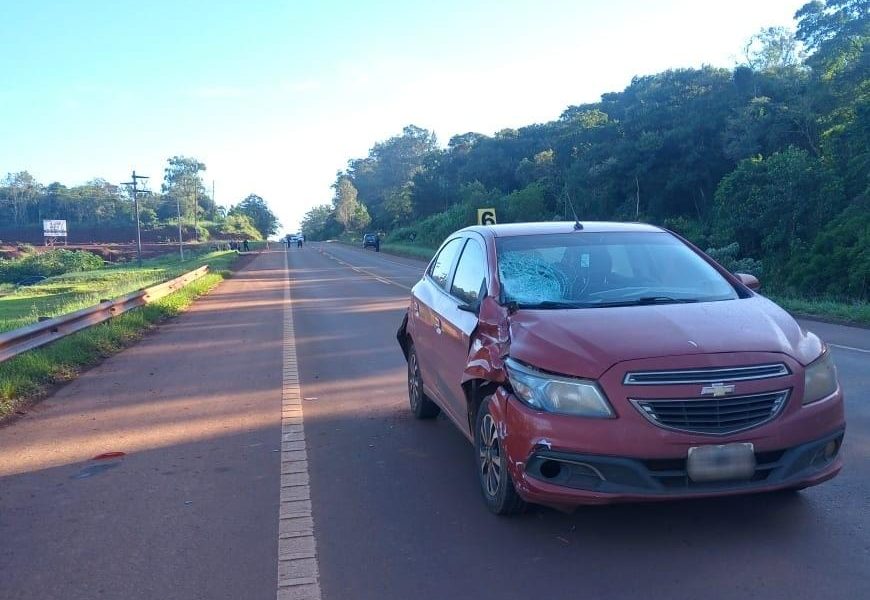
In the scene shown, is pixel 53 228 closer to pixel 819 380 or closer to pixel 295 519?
pixel 295 519

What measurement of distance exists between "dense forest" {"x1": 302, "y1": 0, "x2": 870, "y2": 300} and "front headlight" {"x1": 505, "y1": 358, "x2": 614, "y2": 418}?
62.0 feet

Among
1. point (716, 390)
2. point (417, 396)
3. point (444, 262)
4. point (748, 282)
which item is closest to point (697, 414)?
point (716, 390)

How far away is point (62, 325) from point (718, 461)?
31.2 ft

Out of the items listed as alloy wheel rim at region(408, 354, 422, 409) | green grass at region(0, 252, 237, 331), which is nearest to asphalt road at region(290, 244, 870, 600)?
alloy wheel rim at region(408, 354, 422, 409)

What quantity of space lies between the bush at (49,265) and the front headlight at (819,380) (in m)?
61.0

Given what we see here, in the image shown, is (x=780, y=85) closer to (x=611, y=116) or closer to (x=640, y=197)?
(x=640, y=197)

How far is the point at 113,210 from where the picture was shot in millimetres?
131125

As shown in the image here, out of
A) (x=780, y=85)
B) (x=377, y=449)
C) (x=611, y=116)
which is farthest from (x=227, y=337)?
(x=611, y=116)

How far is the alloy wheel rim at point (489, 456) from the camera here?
15.3ft

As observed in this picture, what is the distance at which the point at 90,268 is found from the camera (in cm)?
6025

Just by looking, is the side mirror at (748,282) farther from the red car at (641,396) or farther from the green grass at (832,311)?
the green grass at (832,311)

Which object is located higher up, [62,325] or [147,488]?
[62,325]

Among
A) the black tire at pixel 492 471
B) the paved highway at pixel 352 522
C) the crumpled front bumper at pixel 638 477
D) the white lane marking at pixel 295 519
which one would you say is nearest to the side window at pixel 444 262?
the paved highway at pixel 352 522

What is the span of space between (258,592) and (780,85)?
119 feet
